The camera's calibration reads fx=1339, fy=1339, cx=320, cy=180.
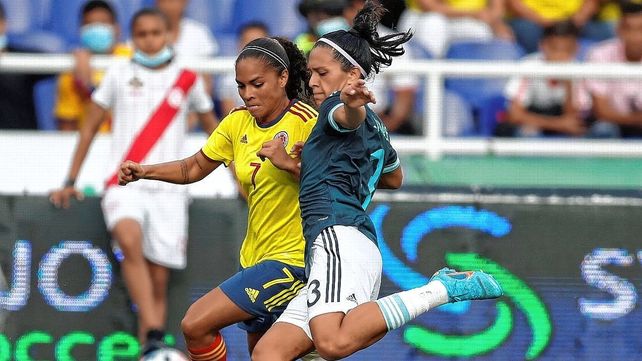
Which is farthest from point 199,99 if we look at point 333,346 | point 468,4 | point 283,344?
point 468,4

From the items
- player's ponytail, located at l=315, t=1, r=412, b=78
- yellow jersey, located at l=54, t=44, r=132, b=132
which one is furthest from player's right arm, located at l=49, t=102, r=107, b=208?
player's ponytail, located at l=315, t=1, r=412, b=78

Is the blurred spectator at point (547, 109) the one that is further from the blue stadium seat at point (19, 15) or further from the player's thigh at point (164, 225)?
the blue stadium seat at point (19, 15)

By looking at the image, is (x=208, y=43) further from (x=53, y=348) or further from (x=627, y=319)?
(x=627, y=319)

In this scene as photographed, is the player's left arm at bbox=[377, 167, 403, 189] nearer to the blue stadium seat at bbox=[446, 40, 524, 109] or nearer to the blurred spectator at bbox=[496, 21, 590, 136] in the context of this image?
the blurred spectator at bbox=[496, 21, 590, 136]

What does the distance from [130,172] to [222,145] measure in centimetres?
55

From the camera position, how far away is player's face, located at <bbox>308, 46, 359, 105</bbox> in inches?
257

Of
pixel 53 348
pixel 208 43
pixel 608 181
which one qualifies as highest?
pixel 208 43

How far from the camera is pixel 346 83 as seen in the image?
640 centimetres

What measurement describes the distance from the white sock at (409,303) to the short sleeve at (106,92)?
11.3ft

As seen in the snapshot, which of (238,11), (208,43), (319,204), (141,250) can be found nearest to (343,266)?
(319,204)

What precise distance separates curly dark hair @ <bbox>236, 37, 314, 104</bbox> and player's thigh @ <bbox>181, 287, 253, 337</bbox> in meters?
1.15

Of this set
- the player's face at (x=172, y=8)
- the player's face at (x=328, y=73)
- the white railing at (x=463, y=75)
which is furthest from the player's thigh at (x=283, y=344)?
the player's face at (x=172, y=8)

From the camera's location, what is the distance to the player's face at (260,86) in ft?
22.3

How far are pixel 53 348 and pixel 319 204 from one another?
3495 mm
